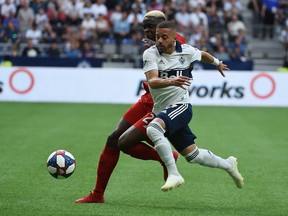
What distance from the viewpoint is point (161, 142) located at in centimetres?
765

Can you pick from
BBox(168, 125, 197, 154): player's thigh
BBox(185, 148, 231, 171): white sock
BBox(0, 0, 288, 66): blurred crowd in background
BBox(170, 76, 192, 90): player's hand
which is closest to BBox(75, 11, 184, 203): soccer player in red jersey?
BBox(168, 125, 197, 154): player's thigh

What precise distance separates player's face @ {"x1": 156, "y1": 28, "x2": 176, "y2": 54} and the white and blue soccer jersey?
12 centimetres

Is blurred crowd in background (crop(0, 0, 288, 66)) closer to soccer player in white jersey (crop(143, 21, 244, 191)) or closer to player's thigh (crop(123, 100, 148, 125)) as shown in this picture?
player's thigh (crop(123, 100, 148, 125))

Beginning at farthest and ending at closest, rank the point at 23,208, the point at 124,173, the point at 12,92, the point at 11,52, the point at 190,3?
the point at 190,3
the point at 11,52
the point at 12,92
the point at 124,173
the point at 23,208

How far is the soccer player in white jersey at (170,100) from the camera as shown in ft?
25.1

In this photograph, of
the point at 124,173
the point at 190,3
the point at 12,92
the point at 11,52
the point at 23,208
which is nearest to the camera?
the point at 23,208

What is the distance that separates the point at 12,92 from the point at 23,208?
16.0 m

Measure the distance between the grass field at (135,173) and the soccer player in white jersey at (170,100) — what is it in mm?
535

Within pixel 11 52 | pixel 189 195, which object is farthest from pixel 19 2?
pixel 189 195

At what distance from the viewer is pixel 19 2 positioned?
2917 centimetres

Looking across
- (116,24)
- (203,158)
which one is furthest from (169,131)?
(116,24)

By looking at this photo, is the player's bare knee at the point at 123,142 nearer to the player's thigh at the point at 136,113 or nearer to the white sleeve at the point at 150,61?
the player's thigh at the point at 136,113

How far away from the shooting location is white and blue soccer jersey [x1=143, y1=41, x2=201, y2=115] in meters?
7.85

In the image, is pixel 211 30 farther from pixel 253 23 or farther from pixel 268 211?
pixel 268 211
